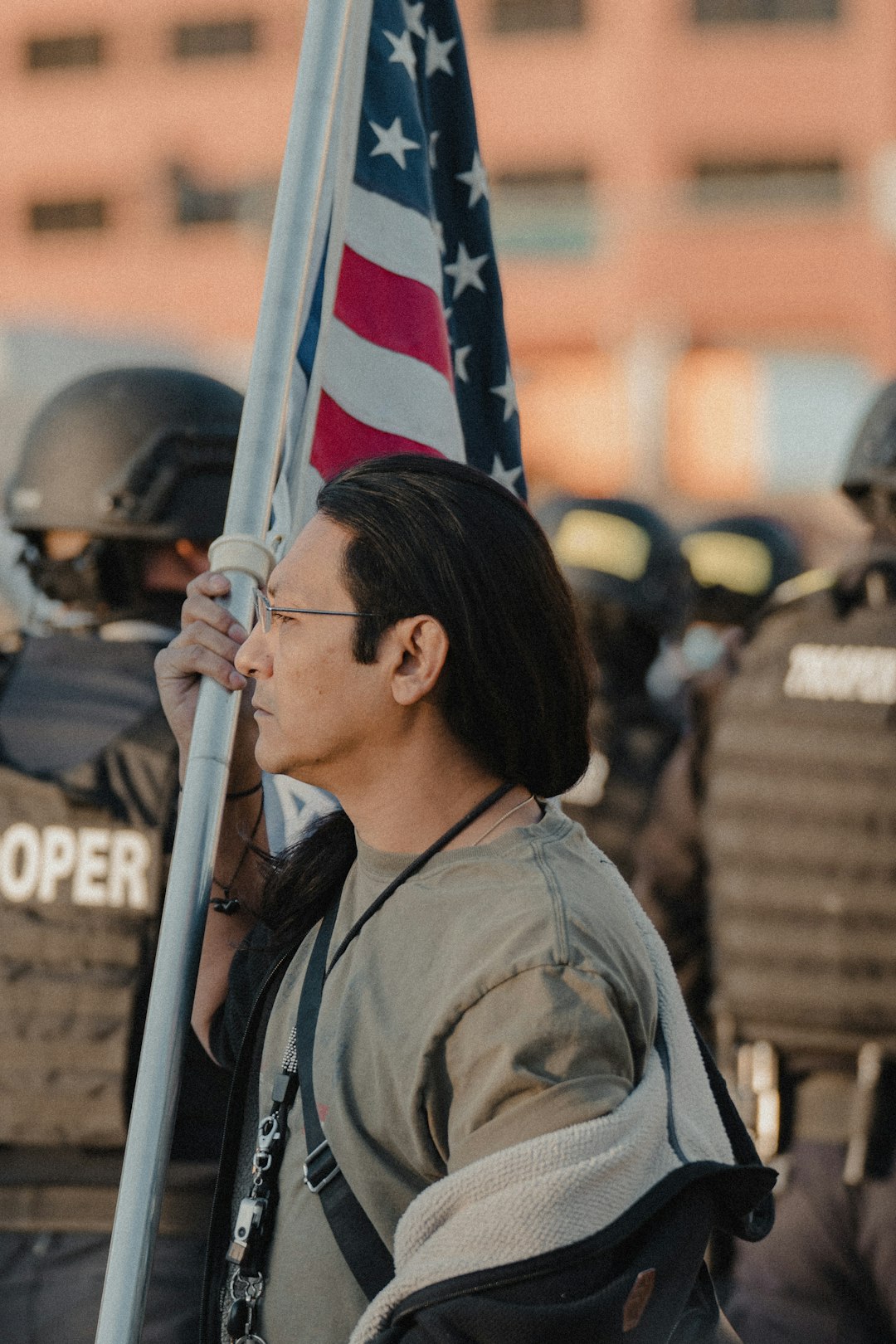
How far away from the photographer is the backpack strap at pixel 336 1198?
1.68 metres

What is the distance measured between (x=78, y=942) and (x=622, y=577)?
3.07 meters

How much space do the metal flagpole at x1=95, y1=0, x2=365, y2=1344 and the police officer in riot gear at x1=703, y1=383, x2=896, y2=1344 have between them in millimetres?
1844

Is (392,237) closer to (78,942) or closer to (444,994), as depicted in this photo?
(78,942)

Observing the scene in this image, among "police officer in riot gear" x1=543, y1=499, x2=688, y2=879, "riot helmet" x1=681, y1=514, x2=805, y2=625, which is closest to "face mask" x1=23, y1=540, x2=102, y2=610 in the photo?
"police officer in riot gear" x1=543, y1=499, x2=688, y2=879

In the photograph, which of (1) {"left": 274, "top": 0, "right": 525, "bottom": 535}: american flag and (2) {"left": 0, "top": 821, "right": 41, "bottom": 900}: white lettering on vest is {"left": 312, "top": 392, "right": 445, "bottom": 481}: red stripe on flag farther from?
(2) {"left": 0, "top": 821, "right": 41, "bottom": 900}: white lettering on vest

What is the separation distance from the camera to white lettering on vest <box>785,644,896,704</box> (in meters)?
3.77

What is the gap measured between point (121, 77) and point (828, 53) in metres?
12.9

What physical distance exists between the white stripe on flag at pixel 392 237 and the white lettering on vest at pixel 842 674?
1.56m

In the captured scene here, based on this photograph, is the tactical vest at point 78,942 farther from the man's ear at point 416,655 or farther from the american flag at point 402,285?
the man's ear at point 416,655

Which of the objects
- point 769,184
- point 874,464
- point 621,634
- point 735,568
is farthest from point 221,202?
point 874,464

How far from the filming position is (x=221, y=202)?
31.2m

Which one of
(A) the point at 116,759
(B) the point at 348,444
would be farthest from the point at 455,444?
(A) the point at 116,759

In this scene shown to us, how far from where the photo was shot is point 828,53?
28531mm

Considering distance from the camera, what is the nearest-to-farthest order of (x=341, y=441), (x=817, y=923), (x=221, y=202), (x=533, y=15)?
(x=341, y=441), (x=817, y=923), (x=533, y=15), (x=221, y=202)
